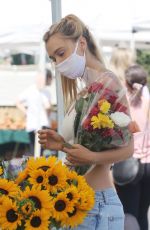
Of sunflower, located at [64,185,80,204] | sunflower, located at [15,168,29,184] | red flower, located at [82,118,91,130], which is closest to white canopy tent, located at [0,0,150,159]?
red flower, located at [82,118,91,130]

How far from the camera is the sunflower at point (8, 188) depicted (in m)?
1.72

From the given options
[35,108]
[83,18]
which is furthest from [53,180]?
[35,108]

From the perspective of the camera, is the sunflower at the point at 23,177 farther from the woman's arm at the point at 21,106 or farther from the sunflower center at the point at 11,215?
the woman's arm at the point at 21,106

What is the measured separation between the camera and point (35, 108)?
7.73 metres

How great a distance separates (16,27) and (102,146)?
5559 mm

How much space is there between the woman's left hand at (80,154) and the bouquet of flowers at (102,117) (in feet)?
0.13

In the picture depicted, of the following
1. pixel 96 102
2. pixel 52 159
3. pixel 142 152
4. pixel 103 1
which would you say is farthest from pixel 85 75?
pixel 103 1

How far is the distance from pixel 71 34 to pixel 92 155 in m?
0.49

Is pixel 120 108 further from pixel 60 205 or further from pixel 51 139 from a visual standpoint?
pixel 60 205

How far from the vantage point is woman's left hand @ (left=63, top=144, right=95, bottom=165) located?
1972 mm

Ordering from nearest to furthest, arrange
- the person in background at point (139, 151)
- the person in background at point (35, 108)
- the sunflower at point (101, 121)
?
the sunflower at point (101, 121), the person in background at point (139, 151), the person in background at point (35, 108)

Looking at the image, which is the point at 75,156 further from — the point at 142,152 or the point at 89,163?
the point at 142,152

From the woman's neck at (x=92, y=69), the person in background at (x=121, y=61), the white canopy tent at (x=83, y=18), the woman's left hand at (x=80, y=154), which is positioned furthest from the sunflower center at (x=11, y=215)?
the white canopy tent at (x=83, y=18)

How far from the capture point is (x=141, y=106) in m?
4.31
